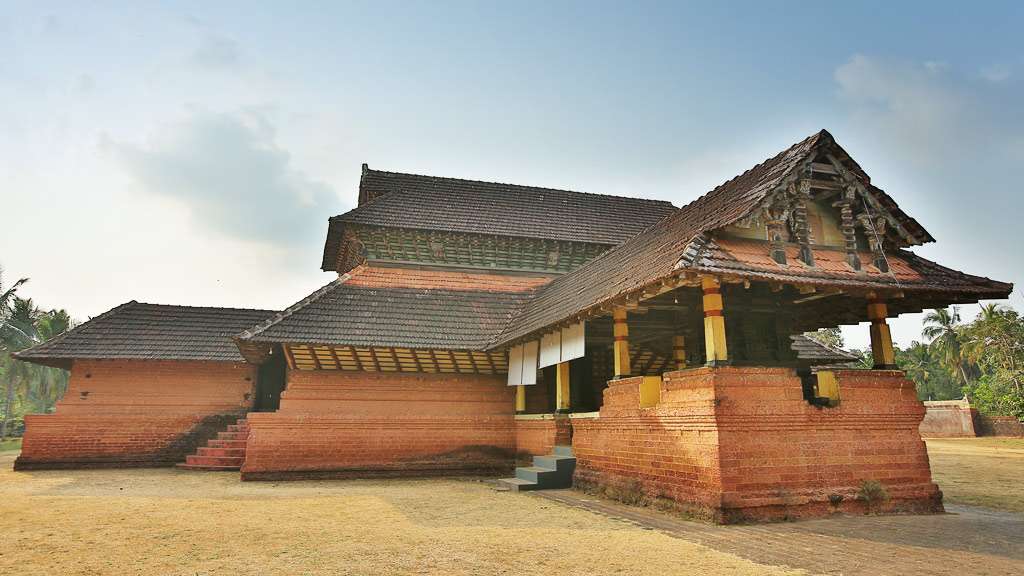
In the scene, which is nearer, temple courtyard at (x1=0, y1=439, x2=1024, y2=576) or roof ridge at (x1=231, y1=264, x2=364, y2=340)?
temple courtyard at (x1=0, y1=439, x2=1024, y2=576)

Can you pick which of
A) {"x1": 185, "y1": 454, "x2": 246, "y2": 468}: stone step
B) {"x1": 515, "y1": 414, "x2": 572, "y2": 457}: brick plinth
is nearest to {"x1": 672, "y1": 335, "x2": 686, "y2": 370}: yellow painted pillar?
{"x1": 515, "y1": 414, "x2": 572, "y2": 457}: brick plinth

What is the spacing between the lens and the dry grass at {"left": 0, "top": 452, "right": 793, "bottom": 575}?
504 centimetres

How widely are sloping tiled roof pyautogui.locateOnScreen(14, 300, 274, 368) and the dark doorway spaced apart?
0.89m

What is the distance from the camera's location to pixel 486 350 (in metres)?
13.4

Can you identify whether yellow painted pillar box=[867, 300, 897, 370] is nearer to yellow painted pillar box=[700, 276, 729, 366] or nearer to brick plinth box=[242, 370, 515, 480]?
yellow painted pillar box=[700, 276, 729, 366]

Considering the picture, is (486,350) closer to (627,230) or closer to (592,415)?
(592,415)

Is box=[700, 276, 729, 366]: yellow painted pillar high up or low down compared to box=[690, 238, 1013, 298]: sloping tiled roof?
down

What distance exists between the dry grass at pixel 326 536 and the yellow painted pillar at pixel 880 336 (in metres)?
5.05

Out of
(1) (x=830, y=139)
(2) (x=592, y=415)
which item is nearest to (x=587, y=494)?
(2) (x=592, y=415)

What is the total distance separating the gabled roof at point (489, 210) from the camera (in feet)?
52.6

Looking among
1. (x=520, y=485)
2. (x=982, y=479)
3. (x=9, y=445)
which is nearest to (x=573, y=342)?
(x=520, y=485)

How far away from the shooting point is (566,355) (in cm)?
1111

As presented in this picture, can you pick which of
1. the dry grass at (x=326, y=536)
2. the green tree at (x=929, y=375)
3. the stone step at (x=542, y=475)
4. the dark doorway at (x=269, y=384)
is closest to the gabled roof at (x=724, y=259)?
the stone step at (x=542, y=475)

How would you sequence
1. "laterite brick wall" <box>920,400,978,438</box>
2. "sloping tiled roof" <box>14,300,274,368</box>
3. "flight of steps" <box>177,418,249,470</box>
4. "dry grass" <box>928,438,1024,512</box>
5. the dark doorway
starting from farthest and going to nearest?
"laterite brick wall" <box>920,400,978,438</box> < the dark doorway < "sloping tiled roof" <box>14,300,274,368</box> < "flight of steps" <box>177,418,249,470</box> < "dry grass" <box>928,438,1024,512</box>
